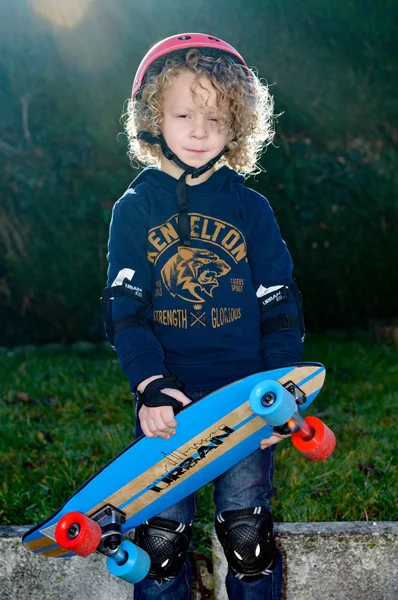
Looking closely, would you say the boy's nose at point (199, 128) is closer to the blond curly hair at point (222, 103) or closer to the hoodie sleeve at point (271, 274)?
the blond curly hair at point (222, 103)

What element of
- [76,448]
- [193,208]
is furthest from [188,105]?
[76,448]

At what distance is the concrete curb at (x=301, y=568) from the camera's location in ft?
8.87

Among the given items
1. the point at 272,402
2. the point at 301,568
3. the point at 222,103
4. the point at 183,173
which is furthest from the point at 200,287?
the point at 301,568

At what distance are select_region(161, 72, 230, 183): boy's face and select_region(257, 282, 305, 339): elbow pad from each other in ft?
1.66

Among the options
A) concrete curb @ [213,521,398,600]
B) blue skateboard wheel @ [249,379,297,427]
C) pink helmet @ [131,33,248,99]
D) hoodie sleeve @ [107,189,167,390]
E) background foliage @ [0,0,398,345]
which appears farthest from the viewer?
background foliage @ [0,0,398,345]

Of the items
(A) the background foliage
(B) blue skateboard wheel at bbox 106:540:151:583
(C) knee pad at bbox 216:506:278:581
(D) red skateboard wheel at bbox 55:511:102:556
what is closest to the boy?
(C) knee pad at bbox 216:506:278:581

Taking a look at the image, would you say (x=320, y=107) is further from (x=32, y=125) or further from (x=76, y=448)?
(x=76, y=448)

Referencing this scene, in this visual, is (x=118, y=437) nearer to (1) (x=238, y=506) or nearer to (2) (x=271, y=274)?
(1) (x=238, y=506)

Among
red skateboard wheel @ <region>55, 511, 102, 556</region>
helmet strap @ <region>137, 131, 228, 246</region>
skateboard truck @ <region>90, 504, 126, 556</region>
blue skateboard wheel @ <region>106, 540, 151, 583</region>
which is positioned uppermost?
helmet strap @ <region>137, 131, 228, 246</region>

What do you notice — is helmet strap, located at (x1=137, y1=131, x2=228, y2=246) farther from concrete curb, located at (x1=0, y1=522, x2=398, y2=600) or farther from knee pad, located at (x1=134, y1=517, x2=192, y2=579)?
concrete curb, located at (x1=0, y1=522, x2=398, y2=600)

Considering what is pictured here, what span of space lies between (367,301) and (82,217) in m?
2.59

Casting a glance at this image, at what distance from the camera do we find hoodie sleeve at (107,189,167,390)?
225 cm

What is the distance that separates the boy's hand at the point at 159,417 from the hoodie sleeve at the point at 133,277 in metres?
0.06

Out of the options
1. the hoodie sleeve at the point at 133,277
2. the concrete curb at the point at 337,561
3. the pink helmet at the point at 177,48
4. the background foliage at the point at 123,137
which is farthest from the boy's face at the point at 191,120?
the background foliage at the point at 123,137
